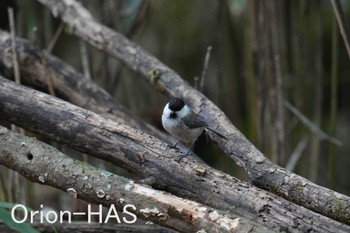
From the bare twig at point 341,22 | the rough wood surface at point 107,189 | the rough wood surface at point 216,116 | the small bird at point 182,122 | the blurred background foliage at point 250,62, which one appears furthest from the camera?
the blurred background foliage at point 250,62

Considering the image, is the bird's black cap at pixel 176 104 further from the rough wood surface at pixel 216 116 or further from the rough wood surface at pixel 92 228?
the rough wood surface at pixel 92 228

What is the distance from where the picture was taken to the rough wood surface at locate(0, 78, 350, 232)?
6.60 ft

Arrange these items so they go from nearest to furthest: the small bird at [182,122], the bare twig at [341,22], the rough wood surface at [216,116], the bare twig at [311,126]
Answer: the rough wood surface at [216,116] < the bare twig at [341,22] < the small bird at [182,122] < the bare twig at [311,126]

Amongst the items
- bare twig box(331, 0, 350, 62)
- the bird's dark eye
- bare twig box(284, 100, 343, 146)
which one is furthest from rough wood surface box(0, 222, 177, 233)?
bare twig box(284, 100, 343, 146)

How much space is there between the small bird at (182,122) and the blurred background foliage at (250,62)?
59 centimetres

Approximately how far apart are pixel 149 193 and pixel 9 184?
1.04 meters

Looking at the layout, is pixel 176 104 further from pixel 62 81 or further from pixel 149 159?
pixel 62 81

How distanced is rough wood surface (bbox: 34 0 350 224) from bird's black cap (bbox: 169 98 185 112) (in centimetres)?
6

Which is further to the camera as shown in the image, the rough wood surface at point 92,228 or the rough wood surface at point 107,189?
the rough wood surface at point 92,228

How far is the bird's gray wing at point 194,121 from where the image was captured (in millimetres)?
2553

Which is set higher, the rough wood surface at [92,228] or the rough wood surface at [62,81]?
the rough wood surface at [62,81]

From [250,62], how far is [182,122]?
0.95m

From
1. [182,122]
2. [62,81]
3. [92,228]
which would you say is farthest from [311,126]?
[92,228]

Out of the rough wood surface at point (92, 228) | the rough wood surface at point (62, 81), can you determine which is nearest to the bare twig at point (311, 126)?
the rough wood surface at point (62, 81)
